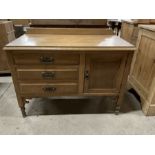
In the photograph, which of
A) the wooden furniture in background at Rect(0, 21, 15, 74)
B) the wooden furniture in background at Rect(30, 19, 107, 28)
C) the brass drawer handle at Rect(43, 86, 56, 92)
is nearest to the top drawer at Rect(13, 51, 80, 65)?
the brass drawer handle at Rect(43, 86, 56, 92)

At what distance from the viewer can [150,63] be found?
1.55 meters

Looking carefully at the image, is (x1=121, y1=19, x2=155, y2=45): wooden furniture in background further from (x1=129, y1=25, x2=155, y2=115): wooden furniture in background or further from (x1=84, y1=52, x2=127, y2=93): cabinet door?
(x1=84, y1=52, x2=127, y2=93): cabinet door

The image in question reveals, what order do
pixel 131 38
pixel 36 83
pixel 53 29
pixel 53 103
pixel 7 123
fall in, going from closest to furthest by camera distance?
pixel 36 83
pixel 7 123
pixel 53 29
pixel 53 103
pixel 131 38

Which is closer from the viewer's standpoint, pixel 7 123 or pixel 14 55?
pixel 14 55

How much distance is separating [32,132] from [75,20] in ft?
4.07

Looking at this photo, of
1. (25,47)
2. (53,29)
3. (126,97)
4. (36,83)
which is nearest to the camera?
(25,47)

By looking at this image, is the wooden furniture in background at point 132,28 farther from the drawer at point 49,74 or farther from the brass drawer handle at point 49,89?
the brass drawer handle at point 49,89

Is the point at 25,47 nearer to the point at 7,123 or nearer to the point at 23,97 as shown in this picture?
the point at 23,97

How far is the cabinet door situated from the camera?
126cm

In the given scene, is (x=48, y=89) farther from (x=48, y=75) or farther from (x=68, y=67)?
(x=68, y=67)

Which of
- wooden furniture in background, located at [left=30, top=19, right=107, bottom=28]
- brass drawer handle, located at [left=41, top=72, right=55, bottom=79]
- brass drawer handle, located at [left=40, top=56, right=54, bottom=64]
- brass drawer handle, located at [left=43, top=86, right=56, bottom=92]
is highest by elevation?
wooden furniture in background, located at [left=30, top=19, right=107, bottom=28]

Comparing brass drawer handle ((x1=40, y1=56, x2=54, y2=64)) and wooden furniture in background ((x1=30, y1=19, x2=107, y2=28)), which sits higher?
wooden furniture in background ((x1=30, y1=19, x2=107, y2=28))

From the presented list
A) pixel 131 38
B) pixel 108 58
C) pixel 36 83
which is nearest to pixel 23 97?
pixel 36 83

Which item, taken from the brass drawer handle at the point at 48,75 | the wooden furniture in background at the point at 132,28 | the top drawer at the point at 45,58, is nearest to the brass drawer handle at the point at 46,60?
the top drawer at the point at 45,58
